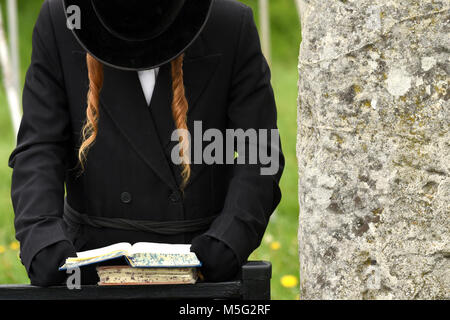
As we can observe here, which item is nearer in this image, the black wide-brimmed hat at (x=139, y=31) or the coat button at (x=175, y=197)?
the black wide-brimmed hat at (x=139, y=31)

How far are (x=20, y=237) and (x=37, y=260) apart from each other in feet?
0.43

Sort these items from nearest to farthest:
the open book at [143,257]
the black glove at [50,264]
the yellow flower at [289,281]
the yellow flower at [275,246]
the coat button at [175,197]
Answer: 1. the open book at [143,257]
2. the black glove at [50,264]
3. the coat button at [175,197]
4. the yellow flower at [289,281]
5. the yellow flower at [275,246]

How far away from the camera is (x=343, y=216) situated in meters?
2.59

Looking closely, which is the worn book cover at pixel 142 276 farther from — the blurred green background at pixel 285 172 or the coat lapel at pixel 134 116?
the blurred green background at pixel 285 172

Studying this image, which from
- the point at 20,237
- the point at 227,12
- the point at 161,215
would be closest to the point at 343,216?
the point at 161,215

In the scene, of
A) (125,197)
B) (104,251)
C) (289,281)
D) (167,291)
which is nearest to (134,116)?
(125,197)

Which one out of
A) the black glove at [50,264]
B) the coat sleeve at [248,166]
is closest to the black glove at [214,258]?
the coat sleeve at [248,166]

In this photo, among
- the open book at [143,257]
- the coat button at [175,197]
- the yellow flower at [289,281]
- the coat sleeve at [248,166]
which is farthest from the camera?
the yellow flower at [289,281]

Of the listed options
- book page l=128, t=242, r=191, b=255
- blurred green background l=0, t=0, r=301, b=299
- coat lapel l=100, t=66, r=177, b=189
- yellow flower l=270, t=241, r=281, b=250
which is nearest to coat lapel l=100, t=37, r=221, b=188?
coat lapel l=100, t=66, r=177, b=189

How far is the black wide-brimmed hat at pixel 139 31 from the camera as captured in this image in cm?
261

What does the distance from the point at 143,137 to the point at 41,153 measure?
1.09 feet

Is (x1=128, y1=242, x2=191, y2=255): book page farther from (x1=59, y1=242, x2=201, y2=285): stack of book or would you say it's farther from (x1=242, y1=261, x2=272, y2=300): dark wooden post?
(x1=242, y1=261, x2=272, y2=300): dark wooden post

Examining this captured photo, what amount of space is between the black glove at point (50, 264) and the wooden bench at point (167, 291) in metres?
0.05

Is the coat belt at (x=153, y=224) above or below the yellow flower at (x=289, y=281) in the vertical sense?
above
